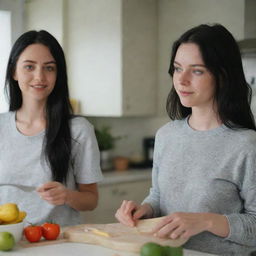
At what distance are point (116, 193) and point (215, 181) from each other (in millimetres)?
2340

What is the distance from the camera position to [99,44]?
161 inches

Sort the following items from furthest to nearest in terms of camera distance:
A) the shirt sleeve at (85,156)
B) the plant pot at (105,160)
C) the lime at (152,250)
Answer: the plant pot at (105,160) < the shirt sleeve at (85,156) < the lime at (152,250)

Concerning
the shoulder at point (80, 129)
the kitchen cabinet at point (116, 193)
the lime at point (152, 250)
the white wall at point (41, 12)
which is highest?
the white wall at point (41, 12)

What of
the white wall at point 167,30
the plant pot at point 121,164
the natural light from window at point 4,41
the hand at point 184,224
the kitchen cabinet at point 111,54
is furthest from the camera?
the plant pot at point 121,164

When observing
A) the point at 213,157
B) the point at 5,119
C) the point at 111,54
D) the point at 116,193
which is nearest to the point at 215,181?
the point at 213,157

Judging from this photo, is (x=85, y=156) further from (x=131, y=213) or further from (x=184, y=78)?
(x=184, y=78)

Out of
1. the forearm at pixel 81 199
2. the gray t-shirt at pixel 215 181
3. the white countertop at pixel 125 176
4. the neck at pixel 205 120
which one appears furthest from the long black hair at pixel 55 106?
the white countertop at pixel 125 176

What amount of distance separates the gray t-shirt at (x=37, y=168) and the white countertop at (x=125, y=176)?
1.69 metres

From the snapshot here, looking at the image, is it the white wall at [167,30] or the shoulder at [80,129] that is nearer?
the shoulder at [80,129]

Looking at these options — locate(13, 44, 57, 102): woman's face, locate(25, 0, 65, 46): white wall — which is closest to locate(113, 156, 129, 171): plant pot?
locate(25, 0, 65, 46): white wall

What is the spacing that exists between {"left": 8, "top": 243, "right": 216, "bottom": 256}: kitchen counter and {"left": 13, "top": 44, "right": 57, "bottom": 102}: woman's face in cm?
69

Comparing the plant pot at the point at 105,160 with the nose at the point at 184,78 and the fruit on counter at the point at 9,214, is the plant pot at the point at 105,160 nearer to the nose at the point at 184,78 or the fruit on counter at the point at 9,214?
the fruit on counter at the point at 9,214

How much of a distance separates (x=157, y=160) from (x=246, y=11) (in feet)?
6.78

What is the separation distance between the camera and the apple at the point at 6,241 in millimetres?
1534
